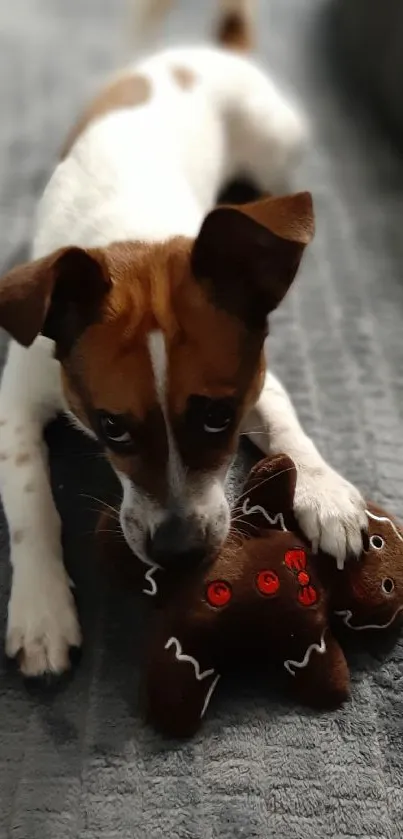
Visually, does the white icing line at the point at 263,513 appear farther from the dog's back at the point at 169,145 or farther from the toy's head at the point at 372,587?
the dog's back at the point at 169,145

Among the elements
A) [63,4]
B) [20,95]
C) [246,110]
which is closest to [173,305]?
[246,110]

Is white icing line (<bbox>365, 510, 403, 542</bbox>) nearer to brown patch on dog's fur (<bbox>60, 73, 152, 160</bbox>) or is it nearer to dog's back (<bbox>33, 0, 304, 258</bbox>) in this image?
dog's back (<bbox>33, 0, 304, 258</bbox>)

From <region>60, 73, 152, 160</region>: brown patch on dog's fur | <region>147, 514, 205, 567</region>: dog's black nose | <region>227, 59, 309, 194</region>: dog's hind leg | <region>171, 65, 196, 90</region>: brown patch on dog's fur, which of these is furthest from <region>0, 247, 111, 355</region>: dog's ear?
<region>227, 59, 309, 194</region>: dog's hind leg

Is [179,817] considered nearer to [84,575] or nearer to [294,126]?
[84,575]

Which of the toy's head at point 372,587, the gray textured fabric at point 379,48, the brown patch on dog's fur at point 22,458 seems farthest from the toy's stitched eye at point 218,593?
the gray textured fabric at point 379,48

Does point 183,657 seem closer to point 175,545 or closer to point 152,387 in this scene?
point 175,545

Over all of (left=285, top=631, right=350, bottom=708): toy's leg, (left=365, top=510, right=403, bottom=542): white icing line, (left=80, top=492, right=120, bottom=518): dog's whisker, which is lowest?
(left=80, top=492, right=120, bottom=518): dog's whisker
